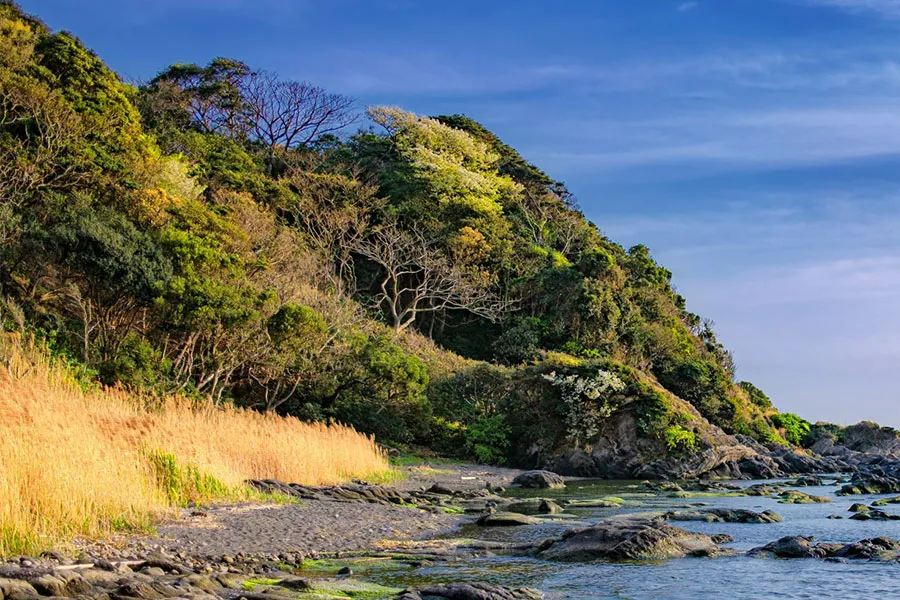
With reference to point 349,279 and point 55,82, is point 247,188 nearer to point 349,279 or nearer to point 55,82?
point 349,279

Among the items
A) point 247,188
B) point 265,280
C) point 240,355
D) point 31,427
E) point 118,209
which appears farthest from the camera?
point 247,188

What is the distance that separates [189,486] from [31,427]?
3327mm

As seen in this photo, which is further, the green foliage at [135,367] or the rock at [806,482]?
the rock at [806,482]

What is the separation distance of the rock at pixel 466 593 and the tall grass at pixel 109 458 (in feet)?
12.2

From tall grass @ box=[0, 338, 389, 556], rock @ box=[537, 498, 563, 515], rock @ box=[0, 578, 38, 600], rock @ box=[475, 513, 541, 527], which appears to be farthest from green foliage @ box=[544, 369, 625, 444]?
rock @ box=[0, 578, 38, 600]

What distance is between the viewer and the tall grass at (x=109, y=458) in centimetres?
870

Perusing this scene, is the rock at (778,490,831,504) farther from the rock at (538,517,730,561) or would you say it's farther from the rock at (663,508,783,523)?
the rock at (538,517,730,561)

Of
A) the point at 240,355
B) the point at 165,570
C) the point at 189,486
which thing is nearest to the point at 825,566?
the point at 165,570

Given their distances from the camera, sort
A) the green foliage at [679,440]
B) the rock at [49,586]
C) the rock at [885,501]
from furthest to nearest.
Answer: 1. the green foliage at [679,440]
2. the rock at [885,501]
3. the rock at [49,586]

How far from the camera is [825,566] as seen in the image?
11.3 m

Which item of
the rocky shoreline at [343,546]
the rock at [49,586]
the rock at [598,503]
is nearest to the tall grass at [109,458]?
the rocky shoreline at [343,546]

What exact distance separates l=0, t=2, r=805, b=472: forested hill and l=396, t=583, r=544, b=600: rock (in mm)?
16570

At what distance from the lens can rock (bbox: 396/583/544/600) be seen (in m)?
8.36

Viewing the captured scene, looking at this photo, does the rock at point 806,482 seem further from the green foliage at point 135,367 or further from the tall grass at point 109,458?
the green foliage at point 135,367
